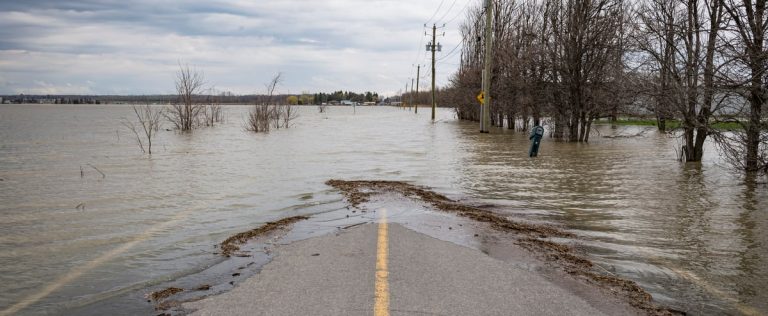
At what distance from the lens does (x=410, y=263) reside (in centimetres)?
588

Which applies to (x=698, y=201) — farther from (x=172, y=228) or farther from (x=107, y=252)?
(x=107, y=252)

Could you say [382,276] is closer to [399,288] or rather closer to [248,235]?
[399,288]

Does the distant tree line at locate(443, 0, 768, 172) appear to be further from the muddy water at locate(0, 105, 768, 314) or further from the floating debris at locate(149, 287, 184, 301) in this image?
the floating debris at locate(149, 287, 184, 301)

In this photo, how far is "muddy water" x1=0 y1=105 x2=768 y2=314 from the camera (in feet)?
18.3

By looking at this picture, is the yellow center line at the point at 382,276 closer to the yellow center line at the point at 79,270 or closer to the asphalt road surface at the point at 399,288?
the asphalt road surface at the point at 399,288

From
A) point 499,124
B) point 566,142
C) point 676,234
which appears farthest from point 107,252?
point 499,124

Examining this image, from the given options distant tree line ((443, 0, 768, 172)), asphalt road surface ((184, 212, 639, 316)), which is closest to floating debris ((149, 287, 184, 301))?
asphalt road surface ((184, 212, 639, 316))

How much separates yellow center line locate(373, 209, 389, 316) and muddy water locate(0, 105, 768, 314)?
188 centimetres

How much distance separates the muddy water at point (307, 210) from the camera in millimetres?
5570

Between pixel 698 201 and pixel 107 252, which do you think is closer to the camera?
pixel 107 252

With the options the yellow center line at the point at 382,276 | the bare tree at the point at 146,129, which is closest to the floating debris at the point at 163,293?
the yellow center line at the point at 382,276

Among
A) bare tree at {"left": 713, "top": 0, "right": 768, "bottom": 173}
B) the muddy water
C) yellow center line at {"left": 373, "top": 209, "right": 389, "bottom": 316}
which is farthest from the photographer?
bare tree at {"left": 713, "top": 0, "right": 768, "bottom": 173}

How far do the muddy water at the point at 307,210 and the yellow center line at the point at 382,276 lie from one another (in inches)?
74.1

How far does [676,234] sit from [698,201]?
341 centimetres
